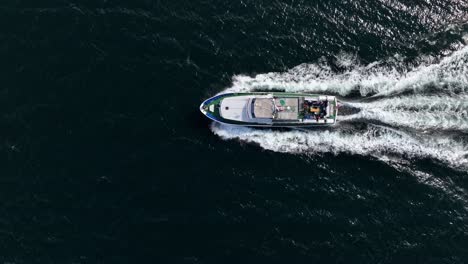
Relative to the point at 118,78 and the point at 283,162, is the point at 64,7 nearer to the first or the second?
the point at 118,78

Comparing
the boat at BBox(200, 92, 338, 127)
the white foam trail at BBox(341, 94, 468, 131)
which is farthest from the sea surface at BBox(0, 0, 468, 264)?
the boat at BBox(200, 92, 338, 127)

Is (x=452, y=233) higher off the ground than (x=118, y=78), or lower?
lower

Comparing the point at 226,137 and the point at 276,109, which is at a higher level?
the point at 276,109

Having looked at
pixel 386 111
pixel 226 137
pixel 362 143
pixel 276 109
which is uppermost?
pixel 276 109

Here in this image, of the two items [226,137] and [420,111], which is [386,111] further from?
[226,137]

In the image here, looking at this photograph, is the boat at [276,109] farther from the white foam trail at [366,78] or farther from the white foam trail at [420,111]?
the white foam trail at [420,111]

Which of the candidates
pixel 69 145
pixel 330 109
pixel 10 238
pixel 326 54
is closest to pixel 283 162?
pixel 330 109

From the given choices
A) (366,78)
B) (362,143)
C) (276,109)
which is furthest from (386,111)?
(276,109)
